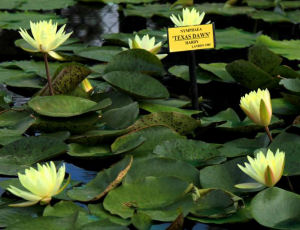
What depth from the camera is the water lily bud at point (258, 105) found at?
140 centimetres

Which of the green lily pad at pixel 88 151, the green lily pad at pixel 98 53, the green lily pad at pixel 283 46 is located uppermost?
the green lily pad at pixel 98 53

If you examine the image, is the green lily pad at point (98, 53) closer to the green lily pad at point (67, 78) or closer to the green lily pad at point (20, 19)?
the green lily pad at point (67, 78)

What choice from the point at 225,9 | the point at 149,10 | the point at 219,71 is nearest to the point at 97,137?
the point at 219,71

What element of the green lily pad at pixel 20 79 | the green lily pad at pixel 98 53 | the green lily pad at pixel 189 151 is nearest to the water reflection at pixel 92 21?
the green lily pad at pixel 98 53

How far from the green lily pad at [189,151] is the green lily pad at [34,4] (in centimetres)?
225

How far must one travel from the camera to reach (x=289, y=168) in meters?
1.38

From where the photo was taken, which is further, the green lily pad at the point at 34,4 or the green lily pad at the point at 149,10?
the green lily pad at the point at 34,4

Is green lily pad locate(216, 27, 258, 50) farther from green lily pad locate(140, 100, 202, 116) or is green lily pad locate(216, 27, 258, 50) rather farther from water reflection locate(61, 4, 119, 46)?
green lily pad locate(140, 100, 202, 116)

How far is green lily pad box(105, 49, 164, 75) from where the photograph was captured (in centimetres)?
200

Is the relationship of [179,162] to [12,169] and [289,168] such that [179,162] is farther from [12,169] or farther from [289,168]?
[12,169]

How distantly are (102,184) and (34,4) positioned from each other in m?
2.63

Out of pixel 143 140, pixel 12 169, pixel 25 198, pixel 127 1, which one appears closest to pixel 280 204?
pixel 143 140

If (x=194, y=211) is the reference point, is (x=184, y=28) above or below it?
above

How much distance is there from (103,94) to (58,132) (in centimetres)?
29
